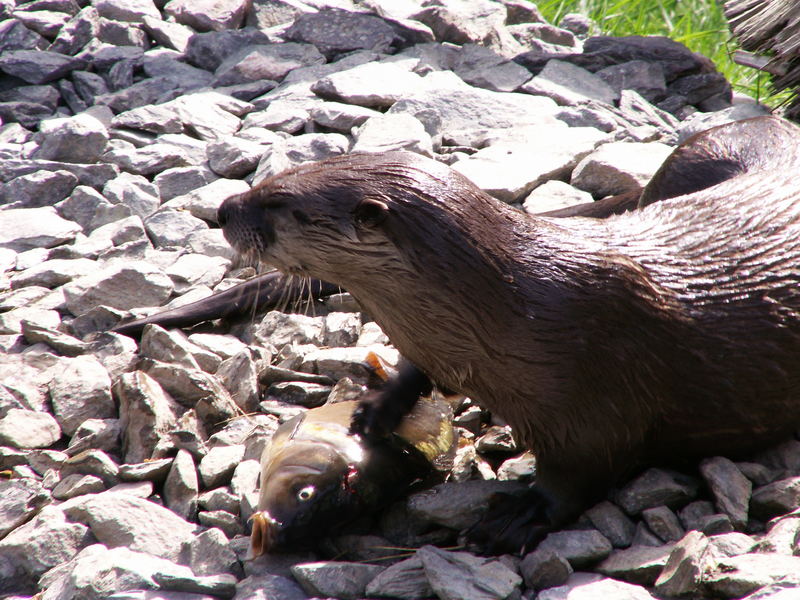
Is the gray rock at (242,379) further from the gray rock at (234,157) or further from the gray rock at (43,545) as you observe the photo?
the gray rock at (234,157)

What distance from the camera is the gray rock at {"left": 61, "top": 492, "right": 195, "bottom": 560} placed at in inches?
92.6

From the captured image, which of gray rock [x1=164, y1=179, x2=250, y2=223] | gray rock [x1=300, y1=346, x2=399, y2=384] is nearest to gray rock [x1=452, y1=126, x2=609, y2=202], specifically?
gray rock [x1=164, y1=179, x2=250, y2=223]

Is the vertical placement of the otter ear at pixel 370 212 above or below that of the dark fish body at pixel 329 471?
above

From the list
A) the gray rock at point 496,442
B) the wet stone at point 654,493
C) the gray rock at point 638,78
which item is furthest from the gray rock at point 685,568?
the gray rock at point 638,78

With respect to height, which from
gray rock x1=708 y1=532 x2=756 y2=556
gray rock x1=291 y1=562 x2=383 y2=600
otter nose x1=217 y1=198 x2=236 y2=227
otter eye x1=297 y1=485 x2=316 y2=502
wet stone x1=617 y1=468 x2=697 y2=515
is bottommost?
gray rock x1=291 y1=562 x2=383 y2=600

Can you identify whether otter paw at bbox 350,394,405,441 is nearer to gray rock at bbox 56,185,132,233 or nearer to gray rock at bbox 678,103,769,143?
gray rock at bbox 56,185,132,233

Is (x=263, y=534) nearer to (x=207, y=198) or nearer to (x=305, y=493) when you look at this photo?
(x=305, y=493)

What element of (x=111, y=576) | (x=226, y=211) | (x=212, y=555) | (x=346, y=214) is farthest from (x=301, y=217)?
(x=111, y=576)

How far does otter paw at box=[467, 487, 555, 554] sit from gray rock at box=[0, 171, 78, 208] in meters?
2.62

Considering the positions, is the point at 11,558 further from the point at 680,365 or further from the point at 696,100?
the point at 696,100

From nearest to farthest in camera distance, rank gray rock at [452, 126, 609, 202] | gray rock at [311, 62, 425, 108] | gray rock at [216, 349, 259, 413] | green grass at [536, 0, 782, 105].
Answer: gray rock at [216, 349, 259, 413]
gray rock at [452, 126, 609, 202]
gray rock at [311, 62, 425, 108]
green grass at [536, 0, 782, 105]

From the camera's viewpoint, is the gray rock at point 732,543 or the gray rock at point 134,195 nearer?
the gray rock at point 732,543

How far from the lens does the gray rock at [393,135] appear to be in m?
4.15

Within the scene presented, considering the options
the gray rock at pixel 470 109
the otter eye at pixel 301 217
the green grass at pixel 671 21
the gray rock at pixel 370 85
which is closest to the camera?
the otter eye at pixel 301 217
